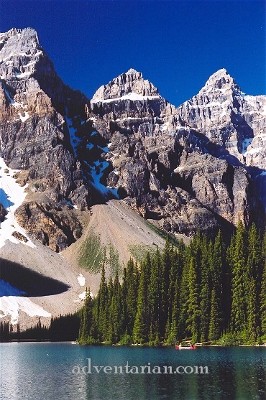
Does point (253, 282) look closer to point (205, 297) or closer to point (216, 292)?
point (216, 292)

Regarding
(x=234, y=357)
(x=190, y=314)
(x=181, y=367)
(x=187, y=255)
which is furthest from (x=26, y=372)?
(x=187, y=255)

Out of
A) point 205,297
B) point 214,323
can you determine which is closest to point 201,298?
point 205,297

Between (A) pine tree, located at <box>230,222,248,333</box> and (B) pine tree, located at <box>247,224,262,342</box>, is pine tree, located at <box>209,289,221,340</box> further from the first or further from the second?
(B) pine tree, located at <box>247,224,262,342</box>

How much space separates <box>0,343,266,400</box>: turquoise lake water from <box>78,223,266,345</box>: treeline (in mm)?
22102

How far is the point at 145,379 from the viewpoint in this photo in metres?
60.3

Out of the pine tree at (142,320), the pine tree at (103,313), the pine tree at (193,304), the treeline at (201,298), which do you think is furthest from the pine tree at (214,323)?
the pine tree at (103,313)

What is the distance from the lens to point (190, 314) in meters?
112

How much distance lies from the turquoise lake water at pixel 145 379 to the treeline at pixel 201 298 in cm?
2210

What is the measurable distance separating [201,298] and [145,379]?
51.2m

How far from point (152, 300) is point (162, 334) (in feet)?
22.4

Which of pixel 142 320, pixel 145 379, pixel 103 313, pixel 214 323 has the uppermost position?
pixel 103 313

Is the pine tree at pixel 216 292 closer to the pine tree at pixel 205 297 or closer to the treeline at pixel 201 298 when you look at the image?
the treeline at pixel 201 298

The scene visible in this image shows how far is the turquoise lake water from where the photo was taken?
5131cm

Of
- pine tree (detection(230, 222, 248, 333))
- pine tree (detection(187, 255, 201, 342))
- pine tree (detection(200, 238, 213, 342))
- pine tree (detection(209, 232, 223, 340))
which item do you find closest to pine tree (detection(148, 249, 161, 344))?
pine tree (detection(187, 255, 201, 342))
